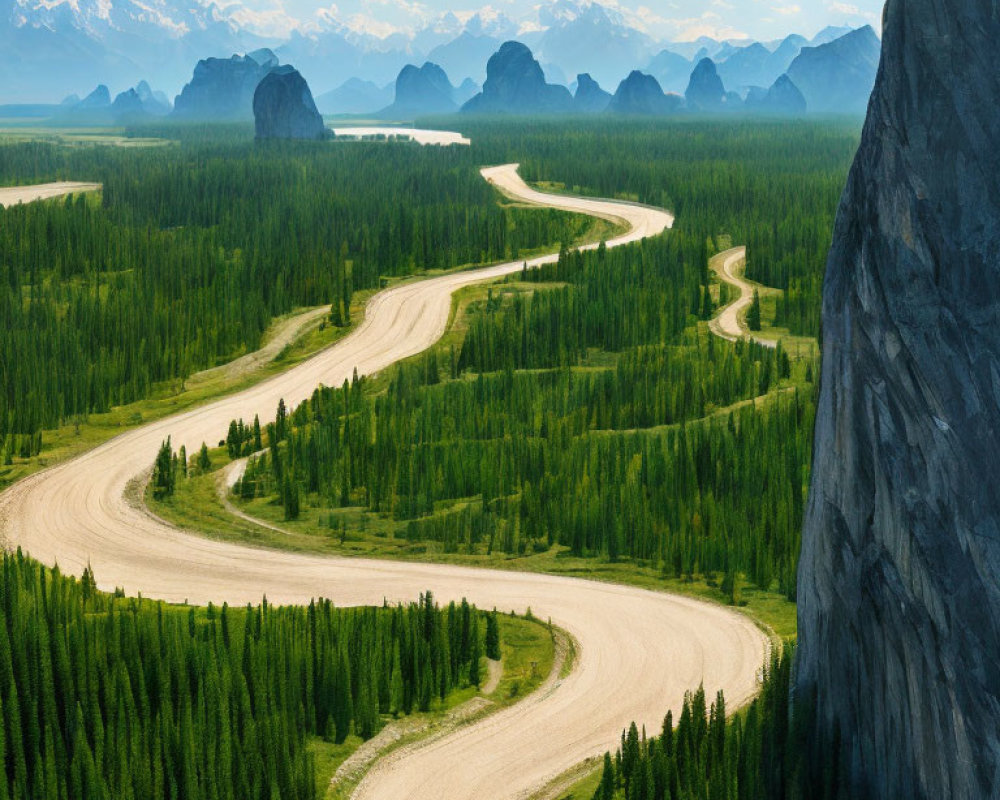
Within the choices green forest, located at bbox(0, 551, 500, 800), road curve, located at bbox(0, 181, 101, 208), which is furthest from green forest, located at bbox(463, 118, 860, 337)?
green forest, located at bbox(0, 551, 500, 800)

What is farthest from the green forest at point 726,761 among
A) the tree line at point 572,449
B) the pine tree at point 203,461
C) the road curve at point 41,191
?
the road curve at point 41,191

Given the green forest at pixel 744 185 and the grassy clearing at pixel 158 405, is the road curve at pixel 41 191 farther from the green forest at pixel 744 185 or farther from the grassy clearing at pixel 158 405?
the grassy clearing at pixel 158 405

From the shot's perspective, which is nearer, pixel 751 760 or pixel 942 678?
pixel 942 678

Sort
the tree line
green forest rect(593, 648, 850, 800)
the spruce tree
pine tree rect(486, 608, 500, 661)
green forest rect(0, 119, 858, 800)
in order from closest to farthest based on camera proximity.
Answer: green forest rect(593, 648, 850, 800) → green forest rect(0, 119, 858, 800) → pine tree rect(486, 608, 500, 661) → the tree line → the spruce tree

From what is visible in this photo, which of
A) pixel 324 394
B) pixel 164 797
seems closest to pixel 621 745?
pixel 164 797

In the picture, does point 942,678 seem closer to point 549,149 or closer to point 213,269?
point 213,269

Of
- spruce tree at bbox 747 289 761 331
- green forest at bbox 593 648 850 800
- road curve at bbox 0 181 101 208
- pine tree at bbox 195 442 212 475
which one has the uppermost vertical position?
road curve at bbox 0 181 101 208

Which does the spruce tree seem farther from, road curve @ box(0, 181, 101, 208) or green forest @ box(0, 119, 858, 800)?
road curve @ box(0, 181, 101, 208)
